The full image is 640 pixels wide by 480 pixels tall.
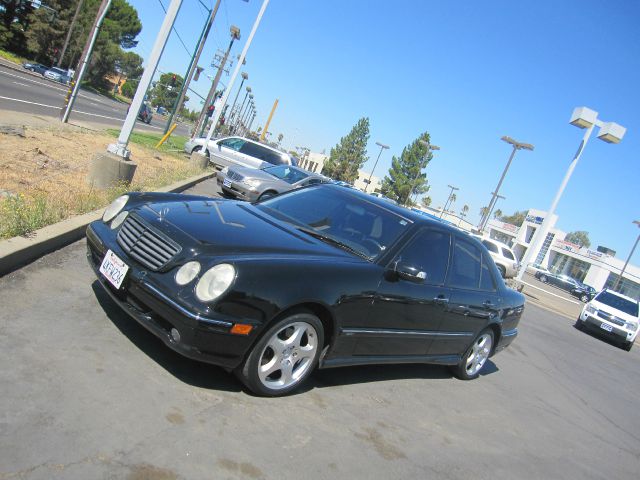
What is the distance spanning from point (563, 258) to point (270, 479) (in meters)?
84.2

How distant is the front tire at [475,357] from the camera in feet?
19.9

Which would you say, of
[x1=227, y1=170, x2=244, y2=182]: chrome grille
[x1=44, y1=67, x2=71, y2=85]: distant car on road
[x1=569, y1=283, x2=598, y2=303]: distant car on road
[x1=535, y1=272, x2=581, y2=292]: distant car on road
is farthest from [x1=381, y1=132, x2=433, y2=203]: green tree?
[x1=227, y1=170, x2=244, y2=182]: chrome grille

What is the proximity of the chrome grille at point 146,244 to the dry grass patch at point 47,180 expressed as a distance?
62.3 inches

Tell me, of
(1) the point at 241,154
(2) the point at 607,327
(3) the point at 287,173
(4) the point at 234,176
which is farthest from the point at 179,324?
(1) the point at 241,154

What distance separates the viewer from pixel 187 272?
349 centimetres

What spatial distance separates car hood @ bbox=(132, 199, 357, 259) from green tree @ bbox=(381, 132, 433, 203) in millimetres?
74575

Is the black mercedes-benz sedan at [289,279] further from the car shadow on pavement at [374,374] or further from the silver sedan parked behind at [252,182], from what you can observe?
the silver sedan parked behind at [252,182]

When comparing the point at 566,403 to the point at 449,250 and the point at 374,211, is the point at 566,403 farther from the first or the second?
the point at 374,211

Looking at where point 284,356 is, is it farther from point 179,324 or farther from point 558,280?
point 558,280

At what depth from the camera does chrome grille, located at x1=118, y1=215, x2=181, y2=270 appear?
3641mm

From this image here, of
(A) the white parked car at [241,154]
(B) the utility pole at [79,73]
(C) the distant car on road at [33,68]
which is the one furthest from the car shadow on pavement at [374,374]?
(C) the distant car on road at [33,68]

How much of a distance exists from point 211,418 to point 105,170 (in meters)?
6.16

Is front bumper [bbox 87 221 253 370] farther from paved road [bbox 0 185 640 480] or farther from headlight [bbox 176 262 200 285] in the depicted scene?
paved road [bbox 0 185 640 480]

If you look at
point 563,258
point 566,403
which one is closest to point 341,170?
point 563,258
